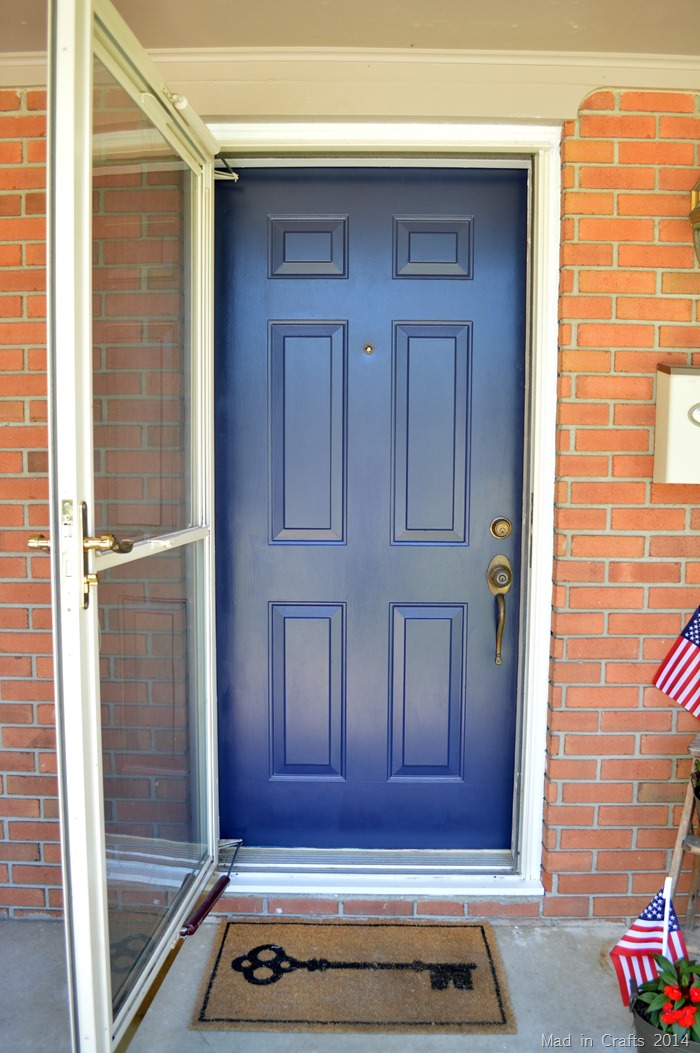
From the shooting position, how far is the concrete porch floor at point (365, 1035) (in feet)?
6.91

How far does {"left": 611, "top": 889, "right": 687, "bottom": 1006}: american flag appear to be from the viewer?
205cm

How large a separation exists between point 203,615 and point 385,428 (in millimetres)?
820

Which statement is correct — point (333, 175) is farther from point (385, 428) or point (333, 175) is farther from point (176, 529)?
point (176, 529)

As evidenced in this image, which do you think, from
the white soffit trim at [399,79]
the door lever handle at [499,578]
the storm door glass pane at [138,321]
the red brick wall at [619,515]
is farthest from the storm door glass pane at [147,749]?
the white soffit trim at [399,79]

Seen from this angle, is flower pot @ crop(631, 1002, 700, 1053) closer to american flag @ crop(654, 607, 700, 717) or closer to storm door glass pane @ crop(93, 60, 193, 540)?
american flag @ crop(654, 607, 700, 717)

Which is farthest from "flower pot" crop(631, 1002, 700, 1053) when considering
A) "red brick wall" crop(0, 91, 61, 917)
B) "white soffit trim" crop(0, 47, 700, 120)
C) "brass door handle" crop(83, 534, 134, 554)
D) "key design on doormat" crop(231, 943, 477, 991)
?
"white soffit trim" crop(0, 47, 700, 120)

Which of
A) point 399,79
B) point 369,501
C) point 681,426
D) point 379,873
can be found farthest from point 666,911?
point 399,79

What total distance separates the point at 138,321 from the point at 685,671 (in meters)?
1.74

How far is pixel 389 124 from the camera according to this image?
2.47m

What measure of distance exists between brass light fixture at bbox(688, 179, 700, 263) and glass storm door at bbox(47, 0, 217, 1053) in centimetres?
138

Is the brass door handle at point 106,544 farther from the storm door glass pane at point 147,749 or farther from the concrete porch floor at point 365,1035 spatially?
the concrete porch floor at point 365,1035

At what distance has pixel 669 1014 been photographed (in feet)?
6.20

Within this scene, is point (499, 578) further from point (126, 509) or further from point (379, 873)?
point (126, 509)

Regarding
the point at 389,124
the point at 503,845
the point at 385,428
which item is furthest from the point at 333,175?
the point at 503,845
